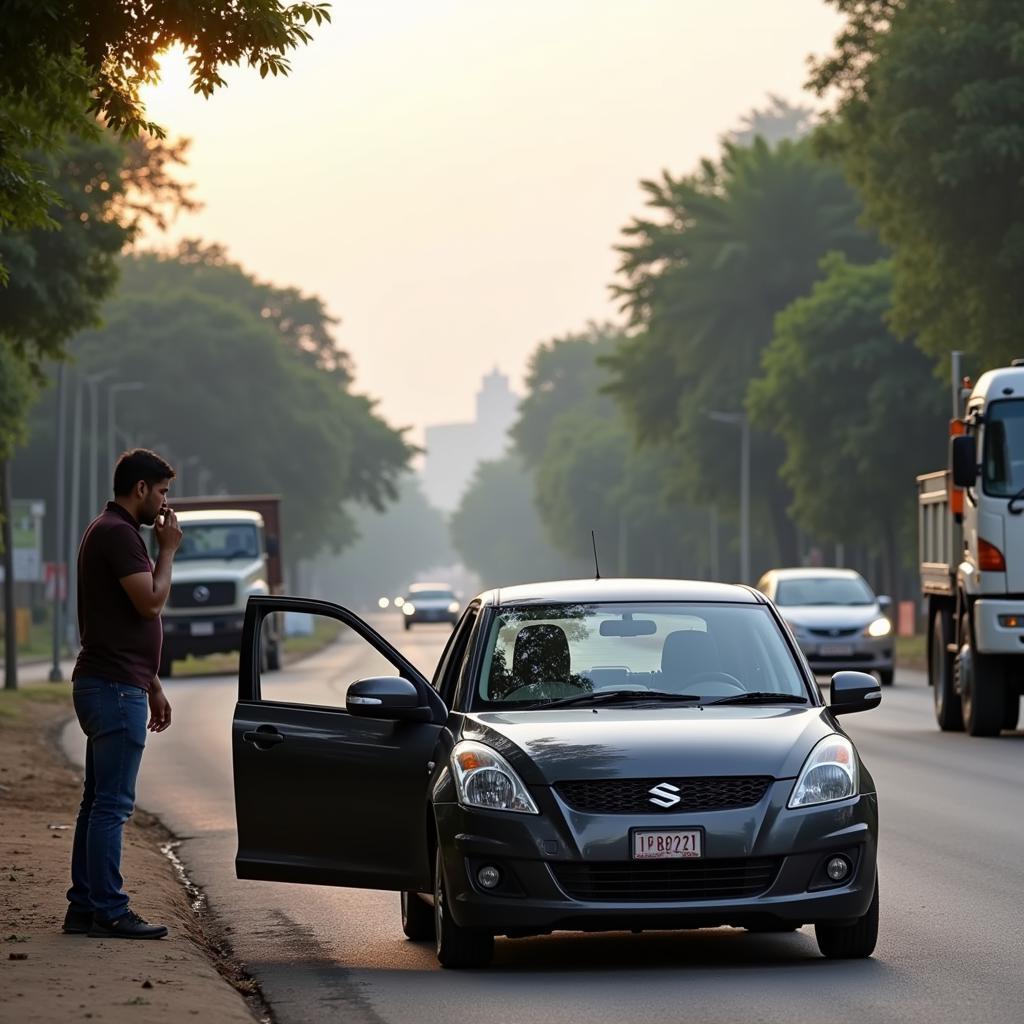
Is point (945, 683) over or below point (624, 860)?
over

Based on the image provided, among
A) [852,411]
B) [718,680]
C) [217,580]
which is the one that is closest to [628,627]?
[718,680]

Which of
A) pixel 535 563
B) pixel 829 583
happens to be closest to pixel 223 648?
pixel 829 583

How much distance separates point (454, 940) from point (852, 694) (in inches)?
76.5

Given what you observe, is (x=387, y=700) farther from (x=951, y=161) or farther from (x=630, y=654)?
(x=951, y=161)

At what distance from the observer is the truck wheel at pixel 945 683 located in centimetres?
2566

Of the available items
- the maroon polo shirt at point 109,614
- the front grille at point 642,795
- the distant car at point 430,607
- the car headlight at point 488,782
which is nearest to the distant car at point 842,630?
the maroon polo shirt at point 109,614

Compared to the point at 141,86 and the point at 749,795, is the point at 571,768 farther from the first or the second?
the point at 141,86

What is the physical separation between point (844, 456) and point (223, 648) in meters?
24.6

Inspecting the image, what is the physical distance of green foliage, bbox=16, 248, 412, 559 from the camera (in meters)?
91.7

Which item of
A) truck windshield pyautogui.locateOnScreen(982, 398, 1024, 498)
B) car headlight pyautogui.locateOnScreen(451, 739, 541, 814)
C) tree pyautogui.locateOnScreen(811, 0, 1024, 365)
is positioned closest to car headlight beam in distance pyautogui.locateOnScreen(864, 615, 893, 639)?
tree pyautogui.locateOnScreen(811, 0, 1024, 365)

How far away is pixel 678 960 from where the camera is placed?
1016 centimetres

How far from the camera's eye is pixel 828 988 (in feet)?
30.6

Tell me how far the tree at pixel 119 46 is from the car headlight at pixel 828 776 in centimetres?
549

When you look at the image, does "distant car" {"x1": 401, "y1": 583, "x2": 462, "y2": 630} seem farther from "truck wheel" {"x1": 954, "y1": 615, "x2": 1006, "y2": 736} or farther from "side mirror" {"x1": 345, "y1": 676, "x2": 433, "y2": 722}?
"side mirror" {"x1": 345, "y1": 676, "x2": 433, "y2": 722}
